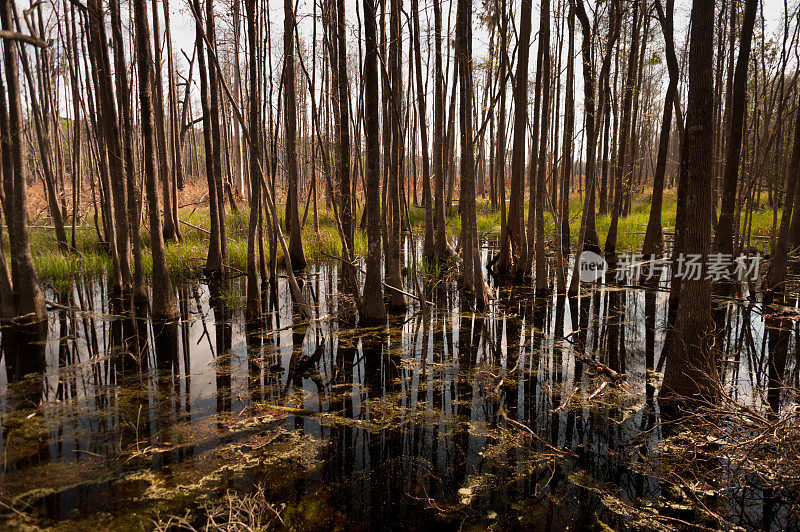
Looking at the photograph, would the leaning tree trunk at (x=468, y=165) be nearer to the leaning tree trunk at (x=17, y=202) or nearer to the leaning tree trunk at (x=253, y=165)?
the leaning tree trunk at (x=253, y=165)

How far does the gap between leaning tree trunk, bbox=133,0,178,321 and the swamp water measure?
423 millimetres

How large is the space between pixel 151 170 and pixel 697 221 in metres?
6.67

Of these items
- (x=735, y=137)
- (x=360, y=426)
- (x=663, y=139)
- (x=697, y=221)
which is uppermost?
(x=663, y=139)

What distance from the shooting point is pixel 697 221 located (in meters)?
3.86

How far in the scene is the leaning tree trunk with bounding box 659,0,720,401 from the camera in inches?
146

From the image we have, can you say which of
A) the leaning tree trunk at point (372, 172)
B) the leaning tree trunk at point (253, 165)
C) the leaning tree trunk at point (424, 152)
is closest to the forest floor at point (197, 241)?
the leaning tree trunk at point (372, 172)

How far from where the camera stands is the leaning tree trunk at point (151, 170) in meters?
6.08

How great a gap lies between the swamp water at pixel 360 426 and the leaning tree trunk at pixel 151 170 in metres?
0.42

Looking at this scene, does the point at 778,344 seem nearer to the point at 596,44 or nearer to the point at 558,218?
the point at 558,218

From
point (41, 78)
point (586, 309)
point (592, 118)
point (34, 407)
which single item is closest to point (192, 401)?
point (34, 407)

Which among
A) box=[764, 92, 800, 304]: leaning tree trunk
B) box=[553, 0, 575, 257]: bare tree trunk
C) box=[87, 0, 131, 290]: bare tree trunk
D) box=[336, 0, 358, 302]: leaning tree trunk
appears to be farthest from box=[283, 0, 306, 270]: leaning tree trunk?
box=[764, 92, 800, 304]: leaning tree trunk

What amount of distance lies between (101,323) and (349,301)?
3.72 m

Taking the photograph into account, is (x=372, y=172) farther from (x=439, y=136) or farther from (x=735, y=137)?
(x=735, y=137)

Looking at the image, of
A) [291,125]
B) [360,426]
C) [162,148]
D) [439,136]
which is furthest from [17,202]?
[439,136]
